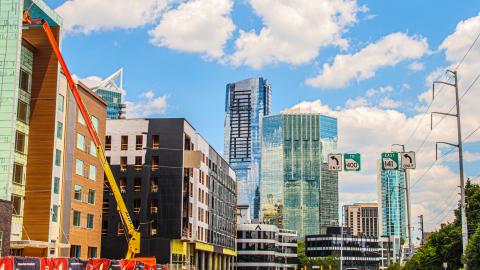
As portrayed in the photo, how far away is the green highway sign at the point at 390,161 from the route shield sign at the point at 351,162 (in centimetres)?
189

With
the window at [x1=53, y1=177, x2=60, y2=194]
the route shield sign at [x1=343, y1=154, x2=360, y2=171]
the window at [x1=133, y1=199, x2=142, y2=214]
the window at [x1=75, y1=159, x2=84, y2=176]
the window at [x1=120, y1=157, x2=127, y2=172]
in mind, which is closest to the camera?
the route shield sign at [x1=343, y1=154, x2=360, y2=171]

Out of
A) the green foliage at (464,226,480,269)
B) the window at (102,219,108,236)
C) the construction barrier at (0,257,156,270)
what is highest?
the window at (102,219,108,236)

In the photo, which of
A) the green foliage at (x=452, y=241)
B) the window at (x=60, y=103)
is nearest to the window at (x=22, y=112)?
the window at (x=60, y=103)

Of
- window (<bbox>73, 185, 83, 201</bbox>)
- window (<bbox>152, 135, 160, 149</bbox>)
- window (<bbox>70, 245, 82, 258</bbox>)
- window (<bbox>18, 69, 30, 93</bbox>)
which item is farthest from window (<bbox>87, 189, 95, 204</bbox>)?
window (<bbox>152, 135, 160, 149</bbox>)

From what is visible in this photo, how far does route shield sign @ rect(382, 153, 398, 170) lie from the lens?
1939 inches

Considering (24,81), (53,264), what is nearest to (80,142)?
(24,81)

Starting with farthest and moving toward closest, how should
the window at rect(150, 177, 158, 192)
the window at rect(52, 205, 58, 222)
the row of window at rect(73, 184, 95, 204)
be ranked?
the window at rect(150, 177, 158, 192), the row of window at rect(73, 184, 95, 204), the window at rect(52, 205, 58, 222)

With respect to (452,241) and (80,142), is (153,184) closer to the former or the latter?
(80,142)

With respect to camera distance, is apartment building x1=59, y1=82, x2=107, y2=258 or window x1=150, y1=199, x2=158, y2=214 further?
window x1=150, y1=199, x2=158, y2=214

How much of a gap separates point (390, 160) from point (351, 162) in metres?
2.84

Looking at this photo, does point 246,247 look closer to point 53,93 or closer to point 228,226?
point 228,226

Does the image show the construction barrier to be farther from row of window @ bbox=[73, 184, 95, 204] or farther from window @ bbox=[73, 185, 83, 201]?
row of window @ bbox=[73, 184, 95, 204]

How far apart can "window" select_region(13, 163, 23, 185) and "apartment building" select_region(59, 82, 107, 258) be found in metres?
6.08

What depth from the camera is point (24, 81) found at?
58.8 meters
